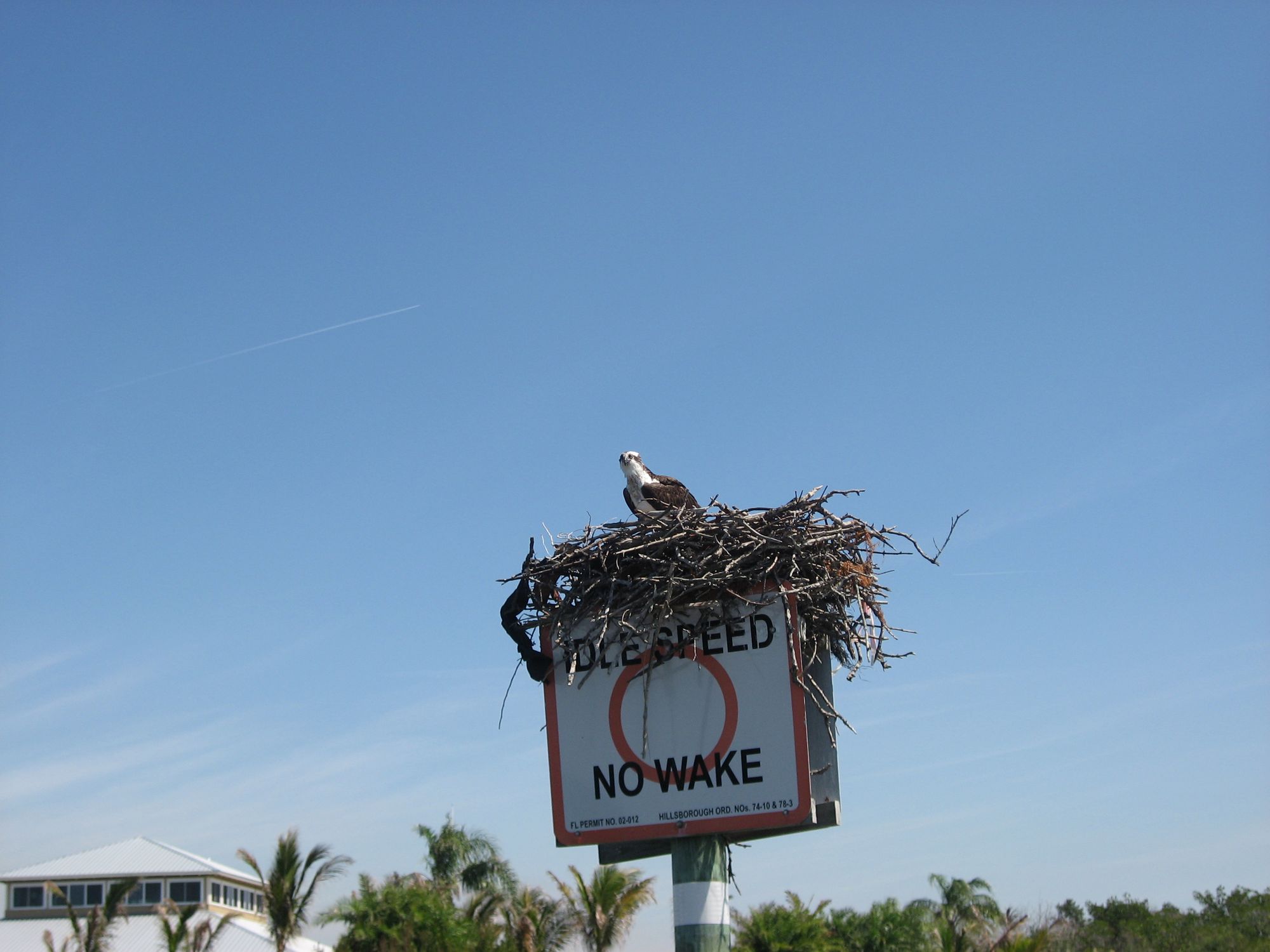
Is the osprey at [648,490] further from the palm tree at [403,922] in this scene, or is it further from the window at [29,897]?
the window at [29,897]

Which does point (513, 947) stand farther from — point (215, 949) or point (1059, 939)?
point (1059, 939)

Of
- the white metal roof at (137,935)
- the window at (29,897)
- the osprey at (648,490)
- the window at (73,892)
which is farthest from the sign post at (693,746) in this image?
the window at (29,897)

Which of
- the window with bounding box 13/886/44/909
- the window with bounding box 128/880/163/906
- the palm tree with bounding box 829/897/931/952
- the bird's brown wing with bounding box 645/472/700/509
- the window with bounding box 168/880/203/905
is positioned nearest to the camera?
the bird's brown wing with bounding box 645/472/700/509

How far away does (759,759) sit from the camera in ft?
30.9

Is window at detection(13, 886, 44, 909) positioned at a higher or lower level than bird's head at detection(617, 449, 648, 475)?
lower

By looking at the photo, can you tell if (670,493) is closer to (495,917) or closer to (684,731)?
(684,731)

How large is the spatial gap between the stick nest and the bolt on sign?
0.15 m

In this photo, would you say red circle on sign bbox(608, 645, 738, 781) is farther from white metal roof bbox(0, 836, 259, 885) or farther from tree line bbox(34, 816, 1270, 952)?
white metal roof bbox(0, 836, 259, 885)

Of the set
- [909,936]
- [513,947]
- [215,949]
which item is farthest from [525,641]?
[215,949]

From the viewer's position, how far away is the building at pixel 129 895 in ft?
159

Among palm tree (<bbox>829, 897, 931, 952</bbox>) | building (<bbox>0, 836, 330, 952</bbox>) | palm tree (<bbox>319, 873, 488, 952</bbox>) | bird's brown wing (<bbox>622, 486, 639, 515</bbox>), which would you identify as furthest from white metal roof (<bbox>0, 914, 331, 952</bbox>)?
bird's brown wing (<bbox>622, 486, 639, 515</bbox>)

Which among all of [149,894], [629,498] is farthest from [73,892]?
[629,498]

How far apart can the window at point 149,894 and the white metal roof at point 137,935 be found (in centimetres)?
61

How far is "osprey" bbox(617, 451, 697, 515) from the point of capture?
1211cm
